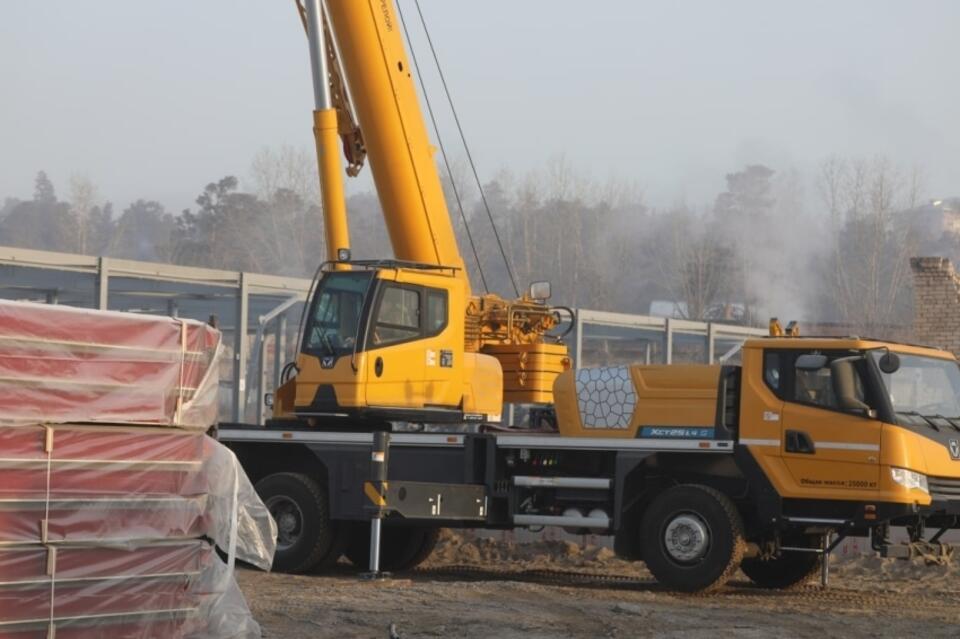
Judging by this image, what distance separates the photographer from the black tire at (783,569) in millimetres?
16406

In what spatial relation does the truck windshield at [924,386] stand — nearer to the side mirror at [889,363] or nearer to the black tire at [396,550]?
the side mirror at [889,363]

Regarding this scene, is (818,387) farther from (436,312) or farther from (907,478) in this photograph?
(436,312)

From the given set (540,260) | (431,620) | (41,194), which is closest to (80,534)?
(431,620)

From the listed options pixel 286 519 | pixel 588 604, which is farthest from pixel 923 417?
pixel 286 519

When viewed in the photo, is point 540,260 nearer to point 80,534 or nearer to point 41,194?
point 80,534

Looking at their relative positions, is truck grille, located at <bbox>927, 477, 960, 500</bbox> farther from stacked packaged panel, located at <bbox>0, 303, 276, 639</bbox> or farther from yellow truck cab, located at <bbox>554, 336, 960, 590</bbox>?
stacked packaged panel, located at <bbox>0, 303, 276, 639</bbox>

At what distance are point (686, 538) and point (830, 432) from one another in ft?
5.57

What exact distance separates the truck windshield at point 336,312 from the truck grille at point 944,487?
569 cm

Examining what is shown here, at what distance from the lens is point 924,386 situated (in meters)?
15.0

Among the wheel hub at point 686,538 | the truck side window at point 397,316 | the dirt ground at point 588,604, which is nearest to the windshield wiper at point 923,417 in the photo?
the dirt ground at point 588,604

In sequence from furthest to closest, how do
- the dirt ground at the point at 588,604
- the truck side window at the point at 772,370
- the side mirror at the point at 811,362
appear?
the truck side window at the point at 772,370 < the side mirror at the point at 811,362 < the dirt ground at the point at 588,604

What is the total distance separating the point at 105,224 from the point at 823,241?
77887 mm

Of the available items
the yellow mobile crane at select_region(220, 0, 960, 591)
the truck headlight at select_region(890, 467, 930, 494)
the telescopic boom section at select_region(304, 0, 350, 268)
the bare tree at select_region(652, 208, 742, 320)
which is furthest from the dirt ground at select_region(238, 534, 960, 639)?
the bare tree at select_region(652, 208, 742, 320)

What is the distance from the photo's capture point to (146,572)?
971 centimetres
